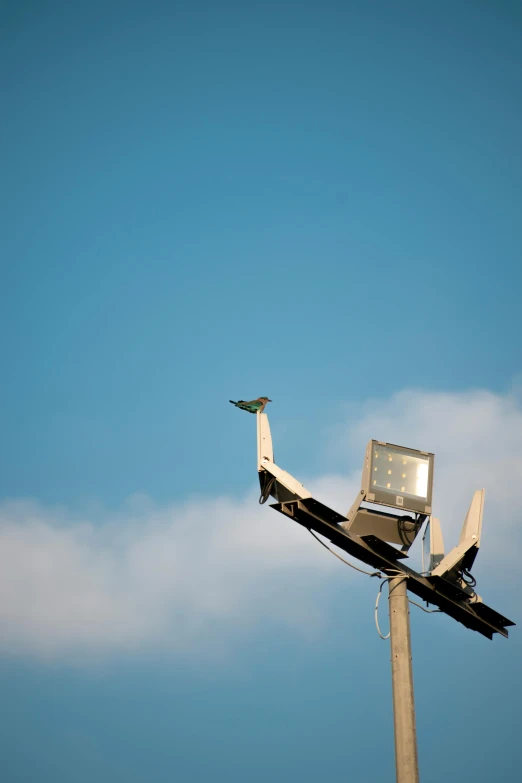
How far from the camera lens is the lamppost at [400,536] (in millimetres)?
11242

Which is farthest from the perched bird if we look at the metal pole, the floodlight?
the metal pole

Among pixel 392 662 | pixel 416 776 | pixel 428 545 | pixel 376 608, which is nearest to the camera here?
pixel 416 776

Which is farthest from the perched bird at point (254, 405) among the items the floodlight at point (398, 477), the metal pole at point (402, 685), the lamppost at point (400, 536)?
the metal pole at point (402, 685)

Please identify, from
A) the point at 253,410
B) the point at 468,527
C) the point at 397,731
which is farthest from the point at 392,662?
the point at 253,410

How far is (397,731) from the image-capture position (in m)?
10.9

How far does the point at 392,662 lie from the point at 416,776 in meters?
1.39

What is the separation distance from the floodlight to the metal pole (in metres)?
1.19

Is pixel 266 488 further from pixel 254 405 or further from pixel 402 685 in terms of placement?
pixel 402 685

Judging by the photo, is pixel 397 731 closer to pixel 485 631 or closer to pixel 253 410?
pixel 485 631

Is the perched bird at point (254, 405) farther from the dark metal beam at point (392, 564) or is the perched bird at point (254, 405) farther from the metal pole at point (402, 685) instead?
the metal pole at point (402, 685)

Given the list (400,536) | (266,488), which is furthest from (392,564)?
(266,488)

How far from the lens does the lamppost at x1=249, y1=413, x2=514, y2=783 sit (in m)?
11.2

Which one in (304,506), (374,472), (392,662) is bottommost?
(392,662)

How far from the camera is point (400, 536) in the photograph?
12.5 m
